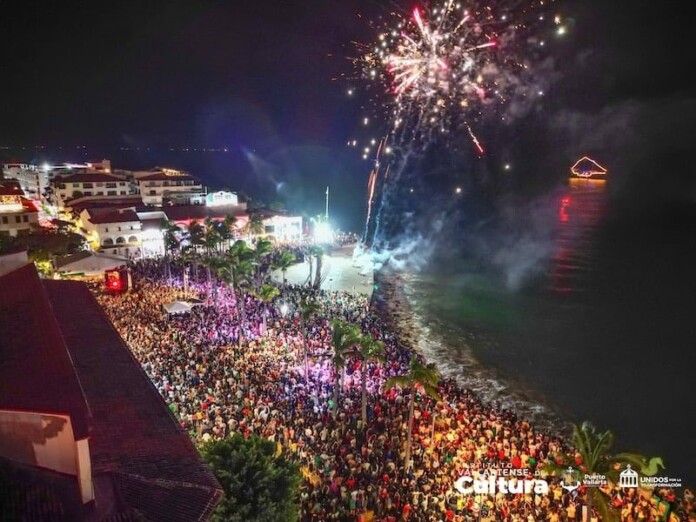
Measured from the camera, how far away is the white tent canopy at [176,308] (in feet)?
101

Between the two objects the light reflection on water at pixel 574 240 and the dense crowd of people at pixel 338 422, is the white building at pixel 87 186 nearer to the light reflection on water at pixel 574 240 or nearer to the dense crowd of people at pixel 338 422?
the dense crowd of people at pixel 338 422

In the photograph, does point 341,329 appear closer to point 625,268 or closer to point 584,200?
point 625,268

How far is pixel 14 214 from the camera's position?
48875mm

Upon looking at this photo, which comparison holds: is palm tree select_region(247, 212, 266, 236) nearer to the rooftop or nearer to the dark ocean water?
the dark ocean water

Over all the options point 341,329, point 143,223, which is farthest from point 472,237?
point 341,329

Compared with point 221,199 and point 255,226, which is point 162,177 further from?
point 255,226

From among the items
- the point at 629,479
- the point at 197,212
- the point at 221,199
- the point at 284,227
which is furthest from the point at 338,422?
the point at 221,199

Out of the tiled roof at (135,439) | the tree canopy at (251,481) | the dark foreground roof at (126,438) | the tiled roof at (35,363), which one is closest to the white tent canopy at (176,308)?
the tiled roof at (135,439)

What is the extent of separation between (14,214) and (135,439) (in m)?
48.4

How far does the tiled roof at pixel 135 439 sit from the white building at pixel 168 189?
62698mm

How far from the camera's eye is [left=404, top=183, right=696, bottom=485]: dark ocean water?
2773 cm

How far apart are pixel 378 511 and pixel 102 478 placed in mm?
8689

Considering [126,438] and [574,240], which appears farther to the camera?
[574,240]

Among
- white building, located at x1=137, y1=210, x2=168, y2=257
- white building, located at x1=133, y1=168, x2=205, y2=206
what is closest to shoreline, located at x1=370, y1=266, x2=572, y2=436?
white building, located at x1=137, y1=210, x2=168, y2=257
